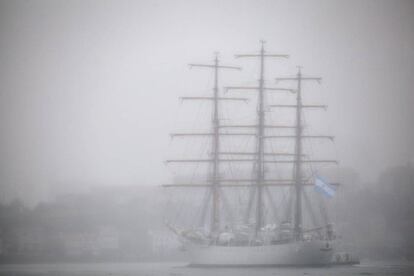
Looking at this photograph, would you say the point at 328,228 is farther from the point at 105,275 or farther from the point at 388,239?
the point at 388,239

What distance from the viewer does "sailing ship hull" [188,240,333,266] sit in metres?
91.9

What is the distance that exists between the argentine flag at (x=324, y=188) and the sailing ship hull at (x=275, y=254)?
649 centimetres

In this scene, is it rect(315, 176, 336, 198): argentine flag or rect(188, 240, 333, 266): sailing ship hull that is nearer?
rect(315, 176, 336, 198): argentine flag

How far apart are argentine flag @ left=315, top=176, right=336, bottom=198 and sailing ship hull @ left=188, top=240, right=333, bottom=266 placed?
649 centimetres

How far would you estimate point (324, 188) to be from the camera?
91.7 m

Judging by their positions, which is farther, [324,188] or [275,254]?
[275,254]

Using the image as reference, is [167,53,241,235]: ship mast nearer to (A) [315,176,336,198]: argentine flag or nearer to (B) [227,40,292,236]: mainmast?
(B) [227,40,292,236]: mainmast

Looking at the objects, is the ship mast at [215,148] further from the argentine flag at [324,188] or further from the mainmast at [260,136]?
the argentine flag at [324,188]

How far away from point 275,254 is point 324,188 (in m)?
9.96

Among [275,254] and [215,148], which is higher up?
[215,148]

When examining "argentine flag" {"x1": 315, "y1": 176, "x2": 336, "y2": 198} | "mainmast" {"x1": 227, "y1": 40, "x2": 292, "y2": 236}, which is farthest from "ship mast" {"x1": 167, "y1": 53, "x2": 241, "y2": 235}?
"argentine flag" {"x1": 315, "y1": 176, "x2": 336, "y2": 198}

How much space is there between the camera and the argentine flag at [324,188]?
9119 cm

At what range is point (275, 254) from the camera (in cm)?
9188

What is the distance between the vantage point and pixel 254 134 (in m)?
97.3
